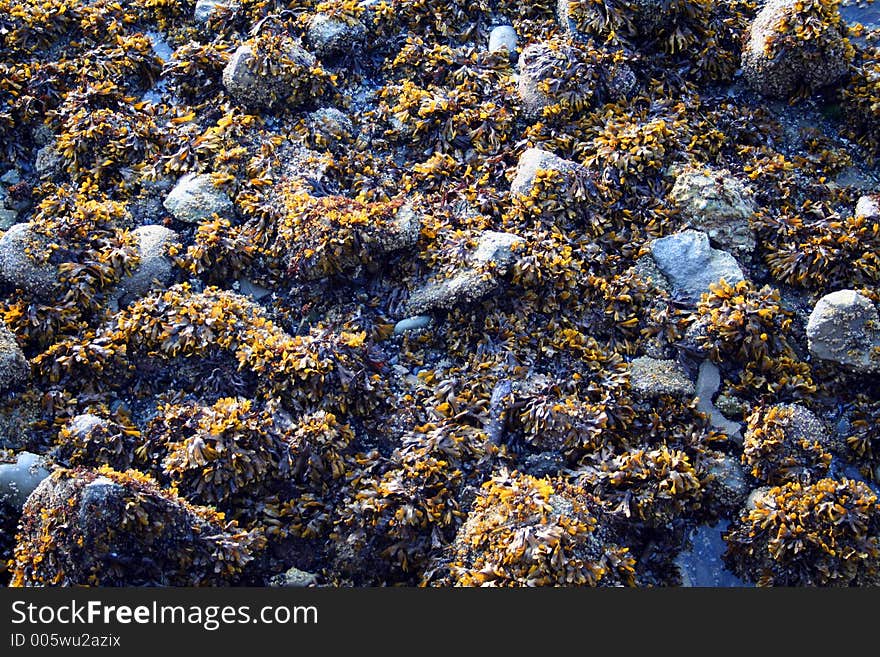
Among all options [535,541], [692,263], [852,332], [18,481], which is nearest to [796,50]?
[692,263]

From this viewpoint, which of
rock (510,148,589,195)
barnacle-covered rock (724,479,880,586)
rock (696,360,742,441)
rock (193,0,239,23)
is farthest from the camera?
rock (193,0,239,23)

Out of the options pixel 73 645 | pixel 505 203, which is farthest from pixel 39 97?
pixel 73 645

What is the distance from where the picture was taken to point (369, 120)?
19.5ft

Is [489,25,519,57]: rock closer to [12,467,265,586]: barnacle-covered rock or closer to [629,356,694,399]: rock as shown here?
[629,356,694,399]: rock

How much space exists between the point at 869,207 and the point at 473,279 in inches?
97.4

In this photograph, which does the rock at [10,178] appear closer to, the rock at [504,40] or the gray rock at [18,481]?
the gray rock at [18,481]

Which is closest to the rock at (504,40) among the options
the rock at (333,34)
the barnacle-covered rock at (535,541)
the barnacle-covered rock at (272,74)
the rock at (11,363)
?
the rock at (333,34)

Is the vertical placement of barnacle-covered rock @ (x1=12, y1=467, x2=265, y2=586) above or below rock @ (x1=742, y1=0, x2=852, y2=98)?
below

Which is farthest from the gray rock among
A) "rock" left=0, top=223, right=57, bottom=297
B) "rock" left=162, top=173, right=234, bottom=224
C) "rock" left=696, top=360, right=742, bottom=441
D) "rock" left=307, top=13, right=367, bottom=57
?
"rock" left=696, top=360, right=742, bottom=441

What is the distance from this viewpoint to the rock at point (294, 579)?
4.30 metres

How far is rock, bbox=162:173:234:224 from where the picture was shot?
5.45 meters

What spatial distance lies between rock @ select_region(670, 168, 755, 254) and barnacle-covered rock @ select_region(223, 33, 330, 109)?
253cm

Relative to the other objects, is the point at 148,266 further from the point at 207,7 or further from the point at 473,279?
the point at 207,7

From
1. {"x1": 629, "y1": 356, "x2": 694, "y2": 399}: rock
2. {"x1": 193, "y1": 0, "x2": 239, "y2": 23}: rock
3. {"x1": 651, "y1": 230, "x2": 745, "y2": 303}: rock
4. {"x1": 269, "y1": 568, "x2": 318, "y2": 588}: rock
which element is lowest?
{"x1": 269, "y1": 568, "x2": 318, "y2": 588}: rock
